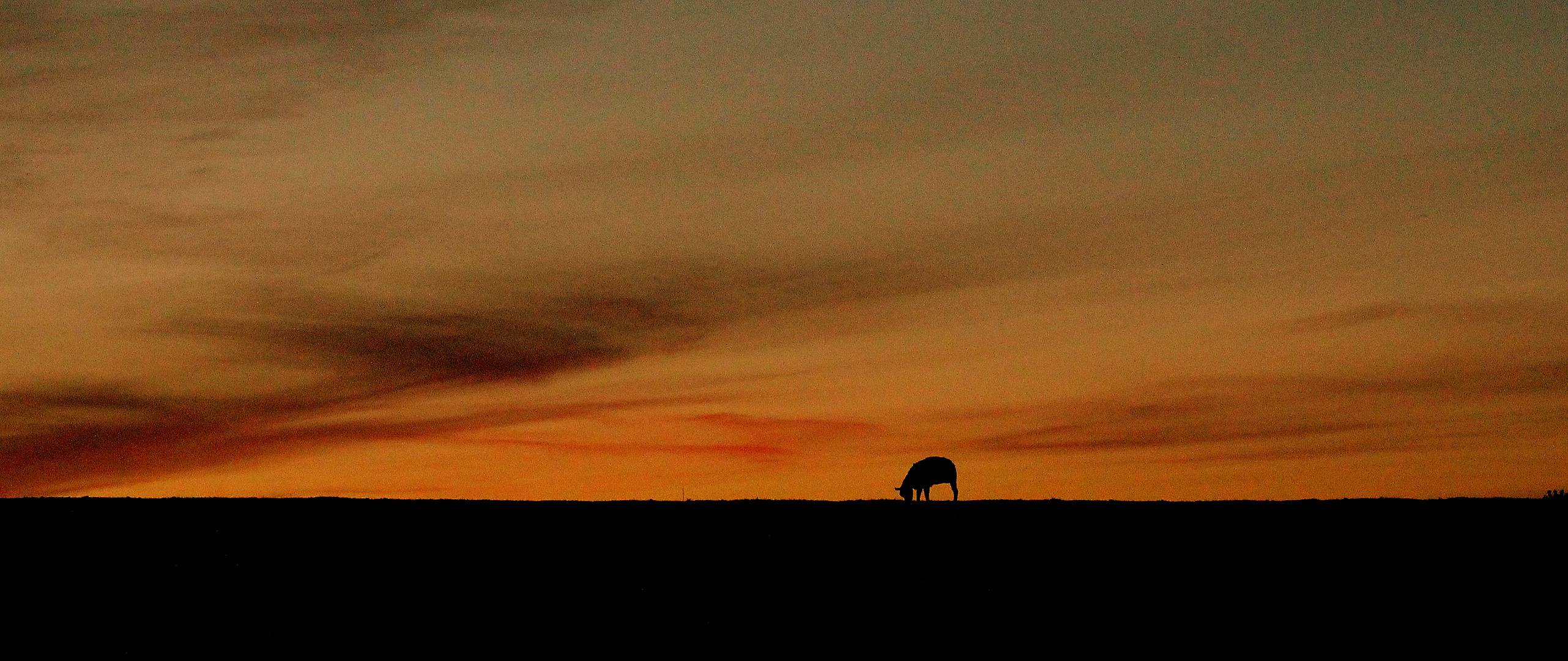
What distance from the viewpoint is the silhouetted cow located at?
4741cm

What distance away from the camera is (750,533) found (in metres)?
30.9

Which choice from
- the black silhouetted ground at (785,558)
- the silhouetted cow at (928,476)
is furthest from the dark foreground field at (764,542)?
the silhouetted cow at (928,476)

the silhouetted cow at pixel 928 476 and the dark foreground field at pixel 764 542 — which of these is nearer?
the dark foreground field at pixel 764 542

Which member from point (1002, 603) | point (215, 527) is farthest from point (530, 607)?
point (215, 527)

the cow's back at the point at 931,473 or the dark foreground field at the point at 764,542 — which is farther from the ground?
the cow's back at the point at 931,473

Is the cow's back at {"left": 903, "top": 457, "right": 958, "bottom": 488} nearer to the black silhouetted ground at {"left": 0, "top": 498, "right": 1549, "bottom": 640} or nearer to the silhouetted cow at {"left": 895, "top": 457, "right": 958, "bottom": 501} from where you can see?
the silhouetted cow at {"left": 895, "top": 457, "right": 958, "bottom": 501}

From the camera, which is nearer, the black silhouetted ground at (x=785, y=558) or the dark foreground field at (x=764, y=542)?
the black silhouetted ground at (x=785, y=558)

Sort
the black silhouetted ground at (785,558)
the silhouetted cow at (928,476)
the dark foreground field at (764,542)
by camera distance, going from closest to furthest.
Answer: the black silhouetted ground at (785,558) → the dark foreground field at (764,542) → the silhouetted cow at (928,476)

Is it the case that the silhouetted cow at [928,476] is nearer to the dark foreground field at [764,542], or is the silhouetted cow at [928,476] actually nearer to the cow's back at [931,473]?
the cow's back at [931,473]

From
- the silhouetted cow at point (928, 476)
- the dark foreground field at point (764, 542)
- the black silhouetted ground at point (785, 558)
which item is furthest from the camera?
the silhouetted cow at point (928, 476)

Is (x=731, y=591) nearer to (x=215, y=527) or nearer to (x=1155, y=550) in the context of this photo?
(x=1155, y=550)

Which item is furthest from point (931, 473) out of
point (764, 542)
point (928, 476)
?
point (764, 542)

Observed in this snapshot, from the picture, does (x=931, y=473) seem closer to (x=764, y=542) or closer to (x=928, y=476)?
(x=928, y=476)

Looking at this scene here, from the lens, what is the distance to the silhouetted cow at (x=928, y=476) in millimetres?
47406
